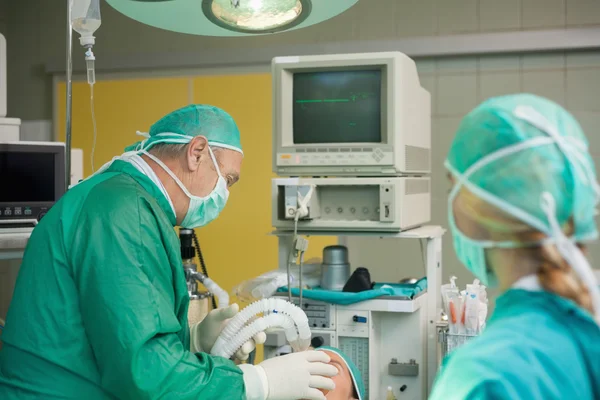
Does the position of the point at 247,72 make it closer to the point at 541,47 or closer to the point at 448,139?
the point at 448,139

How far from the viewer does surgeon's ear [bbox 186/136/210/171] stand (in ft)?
5.63

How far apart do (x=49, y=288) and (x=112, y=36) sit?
11.2 ft

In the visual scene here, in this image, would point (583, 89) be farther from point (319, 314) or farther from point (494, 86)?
point (319, 314)

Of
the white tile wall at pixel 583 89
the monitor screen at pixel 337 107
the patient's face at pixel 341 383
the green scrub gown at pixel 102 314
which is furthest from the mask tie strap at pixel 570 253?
the white tile wall at pixel 583 89

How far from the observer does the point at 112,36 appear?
4.57 metres

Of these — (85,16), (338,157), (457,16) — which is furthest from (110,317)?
(457,16)

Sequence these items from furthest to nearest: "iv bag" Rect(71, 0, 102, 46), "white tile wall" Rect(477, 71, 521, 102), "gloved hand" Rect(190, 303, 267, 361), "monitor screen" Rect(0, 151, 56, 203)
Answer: "white tile wall" Rect(477, 71, 521, 102), "monitor screen" Rect(0, 151, 56, 203), "iv bag" Rect(71, 0, 102, 46), "gloved hand" Rect(190, 303, 267, 361)

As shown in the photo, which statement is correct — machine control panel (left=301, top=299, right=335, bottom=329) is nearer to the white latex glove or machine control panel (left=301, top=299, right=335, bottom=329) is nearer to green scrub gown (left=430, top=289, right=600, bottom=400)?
the white latex glove

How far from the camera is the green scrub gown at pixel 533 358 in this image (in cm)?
81

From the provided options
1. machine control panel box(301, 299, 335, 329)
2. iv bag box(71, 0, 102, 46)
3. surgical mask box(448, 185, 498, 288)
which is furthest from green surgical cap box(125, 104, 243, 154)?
surgical mask box(448, 185, 498, 288)

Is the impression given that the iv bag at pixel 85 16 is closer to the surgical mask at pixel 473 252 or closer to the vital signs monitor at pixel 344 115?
the vital signs monitor at pixel 344 115

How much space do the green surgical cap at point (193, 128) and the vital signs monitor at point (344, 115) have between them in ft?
2.19

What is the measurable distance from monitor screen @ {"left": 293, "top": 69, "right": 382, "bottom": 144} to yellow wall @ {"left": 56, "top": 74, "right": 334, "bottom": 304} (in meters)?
1.70

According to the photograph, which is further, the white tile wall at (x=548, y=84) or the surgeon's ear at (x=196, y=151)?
the white tile wall at (x=548, y=84)
